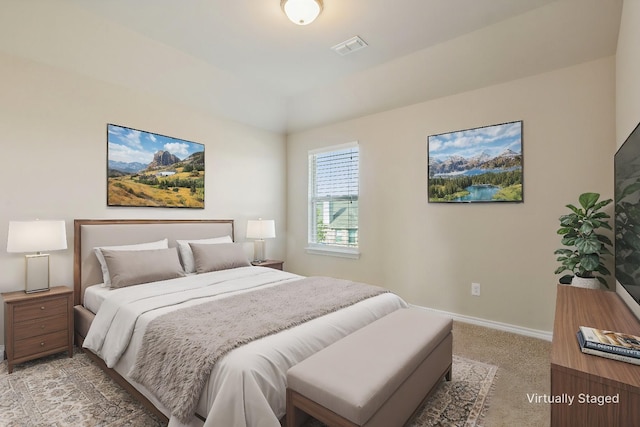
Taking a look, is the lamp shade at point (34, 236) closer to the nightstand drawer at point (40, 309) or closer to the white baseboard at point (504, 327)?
the nightstand drawer at point (40, 309)

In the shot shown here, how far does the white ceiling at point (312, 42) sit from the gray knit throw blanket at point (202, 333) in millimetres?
2361

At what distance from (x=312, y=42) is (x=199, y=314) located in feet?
8.70

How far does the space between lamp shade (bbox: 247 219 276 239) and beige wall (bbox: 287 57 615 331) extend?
3.46 ft

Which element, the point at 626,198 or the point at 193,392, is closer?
the point at 193,392

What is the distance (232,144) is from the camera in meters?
4.27

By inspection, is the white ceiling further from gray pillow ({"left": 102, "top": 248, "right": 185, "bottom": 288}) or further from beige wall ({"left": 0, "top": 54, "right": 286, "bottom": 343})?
gray pillow ({"left": 102, "top": 248, "right": 185, "bottom": 288})

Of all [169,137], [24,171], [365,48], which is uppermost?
[365,48]

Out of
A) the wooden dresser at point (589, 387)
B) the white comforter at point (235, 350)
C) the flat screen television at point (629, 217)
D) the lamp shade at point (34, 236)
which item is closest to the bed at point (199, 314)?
the white comforter at point (235, 350)

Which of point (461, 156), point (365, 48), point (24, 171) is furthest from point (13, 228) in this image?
point (461, 156)

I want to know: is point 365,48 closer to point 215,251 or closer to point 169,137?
point 169,137

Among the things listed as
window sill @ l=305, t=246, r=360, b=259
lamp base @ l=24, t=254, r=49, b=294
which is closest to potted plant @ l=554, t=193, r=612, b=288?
window sill @ l=305, t=246, r=360, b=259

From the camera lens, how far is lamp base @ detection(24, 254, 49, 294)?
8.16ft

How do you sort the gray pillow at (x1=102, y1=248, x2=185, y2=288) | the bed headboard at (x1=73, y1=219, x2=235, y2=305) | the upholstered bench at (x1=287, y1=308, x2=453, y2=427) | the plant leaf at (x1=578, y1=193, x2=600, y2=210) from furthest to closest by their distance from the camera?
the bed headboard at (x1=73, y1=219, x2=235, y2=305), the gray pillow at (x1=102, y1=248, x2=185, y2=288), the plant leaf at (x1=578, y1=193, x2=600, y2=210), the upholstered bench at (x1=287, y1=308, x2=453, y2=427)

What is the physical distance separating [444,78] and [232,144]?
9.13ft
